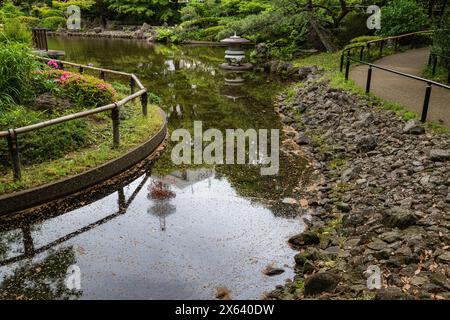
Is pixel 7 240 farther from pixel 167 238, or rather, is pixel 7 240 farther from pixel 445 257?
pixel 445 257

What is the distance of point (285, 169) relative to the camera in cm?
796

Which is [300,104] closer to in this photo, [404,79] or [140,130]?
[404,79]

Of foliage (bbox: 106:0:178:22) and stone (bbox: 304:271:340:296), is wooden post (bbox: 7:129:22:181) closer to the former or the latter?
stone (bbox: 304:271:340:296)

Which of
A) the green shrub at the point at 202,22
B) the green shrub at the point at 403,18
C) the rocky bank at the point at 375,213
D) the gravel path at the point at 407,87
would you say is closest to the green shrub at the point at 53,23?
the green shrub at the point at 202,22

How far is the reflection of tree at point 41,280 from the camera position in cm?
424

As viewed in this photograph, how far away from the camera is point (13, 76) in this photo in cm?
812

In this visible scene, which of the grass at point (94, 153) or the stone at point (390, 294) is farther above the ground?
the grass at point (94, 153)

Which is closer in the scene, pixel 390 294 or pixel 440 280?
pixel 390 294

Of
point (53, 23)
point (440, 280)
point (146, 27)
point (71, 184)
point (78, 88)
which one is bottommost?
point (71, 184)

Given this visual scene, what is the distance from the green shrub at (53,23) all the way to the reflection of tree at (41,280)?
4366 cm

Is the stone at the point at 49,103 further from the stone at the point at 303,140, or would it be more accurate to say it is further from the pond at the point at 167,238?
the stone at the point at 303,140

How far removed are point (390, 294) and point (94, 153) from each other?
5.33m

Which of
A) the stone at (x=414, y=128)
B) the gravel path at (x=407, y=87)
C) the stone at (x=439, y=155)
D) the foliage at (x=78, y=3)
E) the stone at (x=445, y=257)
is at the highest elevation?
the foliage at (x=78, y=3)

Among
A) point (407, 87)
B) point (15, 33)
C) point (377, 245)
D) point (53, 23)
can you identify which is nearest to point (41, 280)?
point (377, 245)
